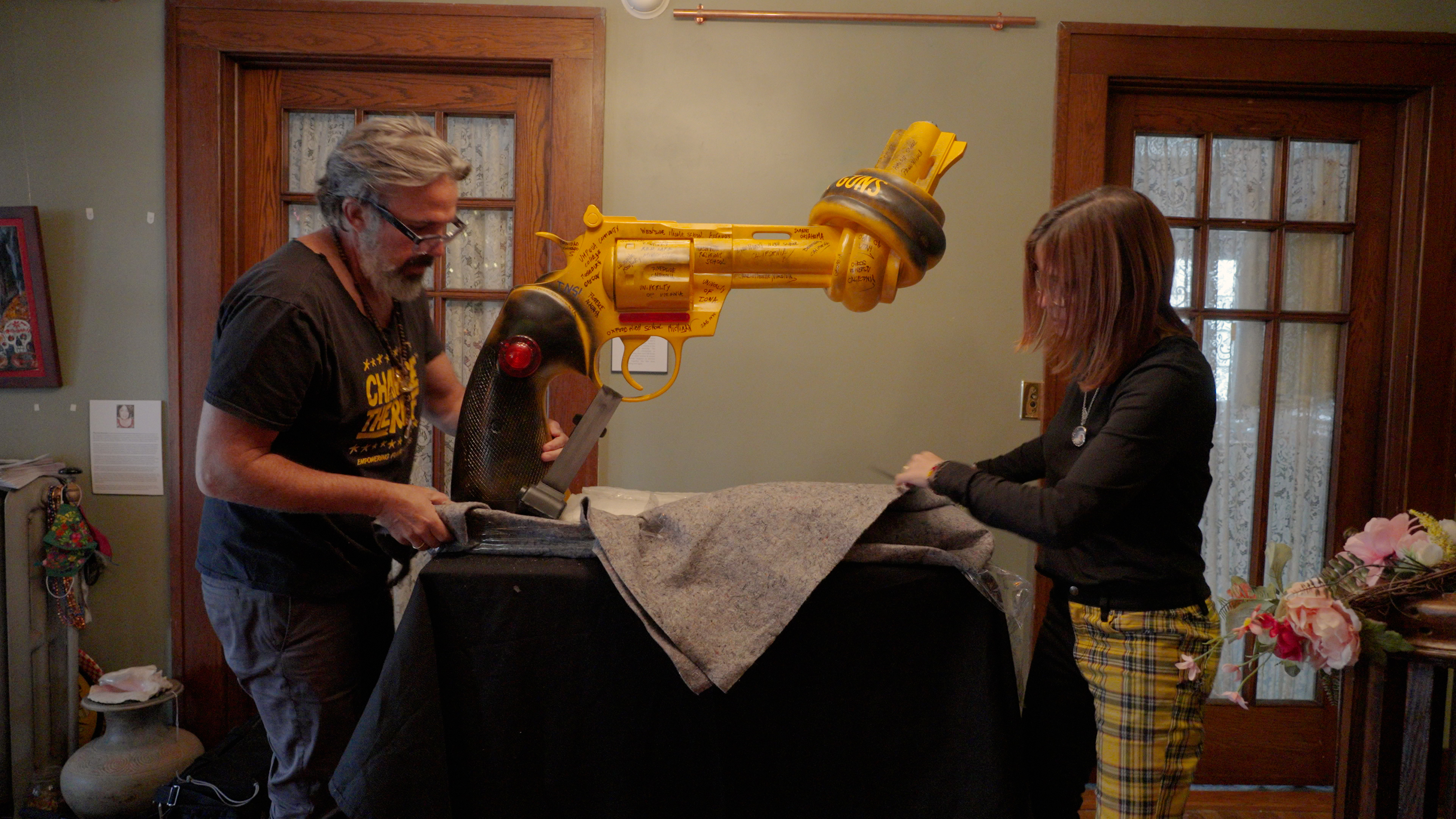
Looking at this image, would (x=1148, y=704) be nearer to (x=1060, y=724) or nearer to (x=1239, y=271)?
(x=1060, y=724)

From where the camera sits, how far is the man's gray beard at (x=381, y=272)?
3.80 feet

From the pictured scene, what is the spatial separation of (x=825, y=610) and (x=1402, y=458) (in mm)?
2000

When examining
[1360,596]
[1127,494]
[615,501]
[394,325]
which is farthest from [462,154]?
[1360,596]

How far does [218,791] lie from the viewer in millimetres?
1681

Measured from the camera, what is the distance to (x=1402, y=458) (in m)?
2.03

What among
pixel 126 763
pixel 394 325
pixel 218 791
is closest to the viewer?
pixel 394 325

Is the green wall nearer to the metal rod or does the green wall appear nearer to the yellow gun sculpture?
the metal rod

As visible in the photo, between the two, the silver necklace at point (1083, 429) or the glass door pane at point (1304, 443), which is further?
the glass door pane at point (1304, 443)

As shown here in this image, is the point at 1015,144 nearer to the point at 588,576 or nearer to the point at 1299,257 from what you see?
the point at 1299,257

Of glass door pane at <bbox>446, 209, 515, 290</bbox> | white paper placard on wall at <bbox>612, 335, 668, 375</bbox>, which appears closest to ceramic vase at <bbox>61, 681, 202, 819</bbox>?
glass door pane at <bbox>446, 209, 515, 290</bbox>

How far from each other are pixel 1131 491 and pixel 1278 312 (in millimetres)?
1496

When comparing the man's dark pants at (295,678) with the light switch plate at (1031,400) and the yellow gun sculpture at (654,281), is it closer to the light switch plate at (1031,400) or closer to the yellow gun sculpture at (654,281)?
the yellow gun sculpture at (654,281)

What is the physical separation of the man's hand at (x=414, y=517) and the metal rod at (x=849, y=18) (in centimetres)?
145

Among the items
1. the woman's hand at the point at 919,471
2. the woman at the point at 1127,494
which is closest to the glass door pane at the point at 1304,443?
the woman at the point at 1127,494
